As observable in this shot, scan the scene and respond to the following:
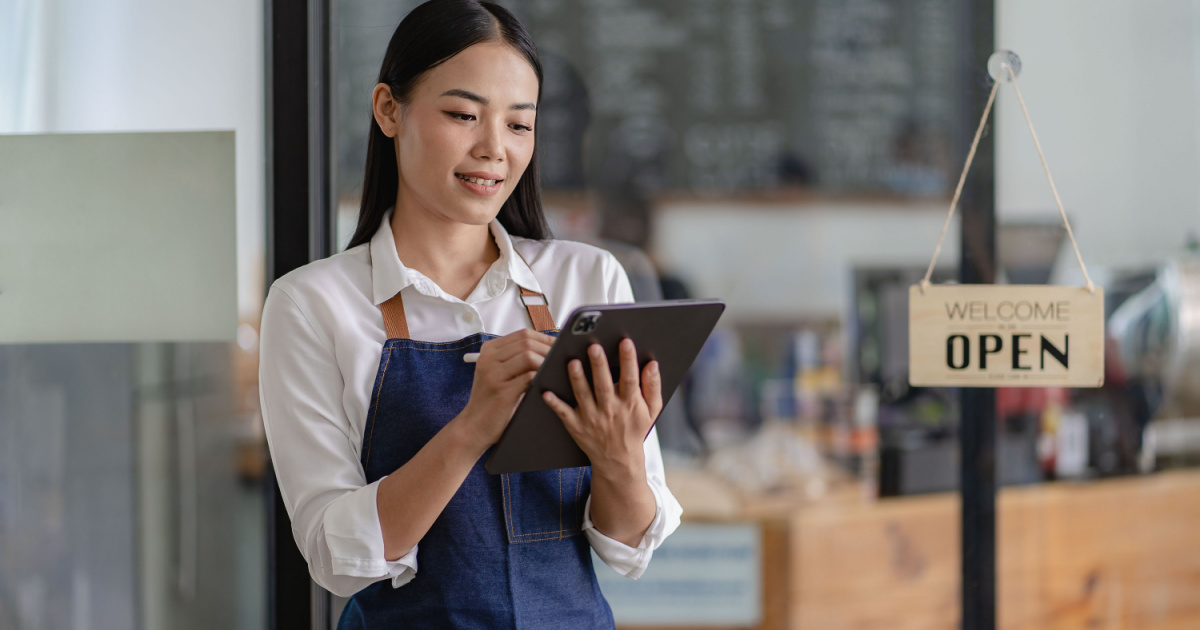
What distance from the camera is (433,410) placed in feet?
3.09

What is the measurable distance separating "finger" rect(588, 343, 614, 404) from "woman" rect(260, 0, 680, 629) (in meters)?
0.05

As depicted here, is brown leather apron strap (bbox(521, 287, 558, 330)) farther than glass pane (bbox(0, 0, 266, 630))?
No

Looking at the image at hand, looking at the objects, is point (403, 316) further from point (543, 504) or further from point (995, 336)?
point (995, 336)

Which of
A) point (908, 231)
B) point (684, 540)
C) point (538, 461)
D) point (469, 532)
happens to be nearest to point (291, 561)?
point (469, 532)

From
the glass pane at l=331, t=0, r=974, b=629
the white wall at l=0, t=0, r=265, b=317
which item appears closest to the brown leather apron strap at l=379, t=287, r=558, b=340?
the white wall at l=0, t=0, r=265, b=317

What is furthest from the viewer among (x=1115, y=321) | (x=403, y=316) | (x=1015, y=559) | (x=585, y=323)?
(x=1015, y=559)

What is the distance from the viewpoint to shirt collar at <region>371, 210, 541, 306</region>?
3.16 ft

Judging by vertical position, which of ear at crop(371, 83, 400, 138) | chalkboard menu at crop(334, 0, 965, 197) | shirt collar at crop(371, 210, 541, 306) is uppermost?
chalkboard menu at crop(334, 0, 965, 197)

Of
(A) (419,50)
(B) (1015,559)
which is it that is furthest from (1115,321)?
(A) (419,50)

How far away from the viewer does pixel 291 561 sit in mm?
1259

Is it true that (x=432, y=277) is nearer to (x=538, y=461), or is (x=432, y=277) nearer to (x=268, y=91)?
(x=538, y=461)

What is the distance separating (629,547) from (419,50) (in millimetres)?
556

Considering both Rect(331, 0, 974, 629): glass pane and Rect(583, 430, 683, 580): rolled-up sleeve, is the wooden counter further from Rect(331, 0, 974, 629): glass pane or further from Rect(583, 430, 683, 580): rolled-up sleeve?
Rect(583, 430, 683, 580): rolled-up sleeve

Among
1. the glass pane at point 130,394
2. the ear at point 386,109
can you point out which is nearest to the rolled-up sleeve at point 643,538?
the ear at point 386,109
